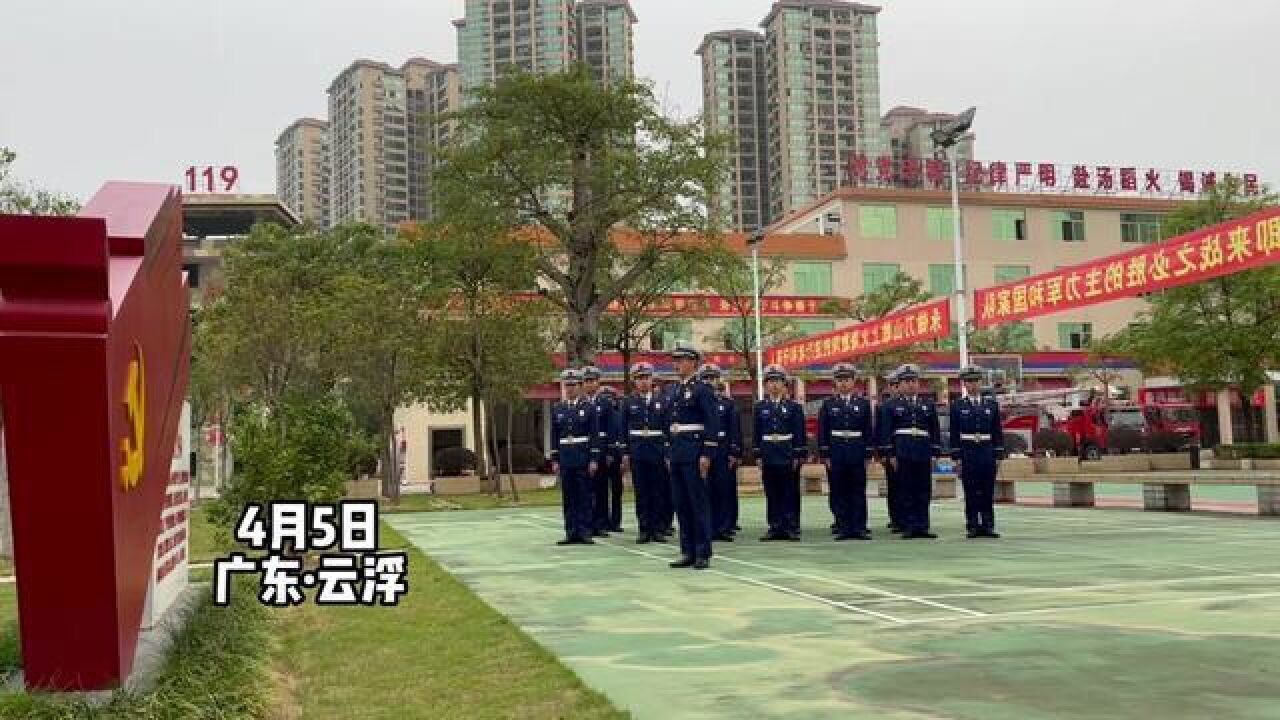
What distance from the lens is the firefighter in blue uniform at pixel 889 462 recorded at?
1084cm

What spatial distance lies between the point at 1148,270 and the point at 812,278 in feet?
82.9

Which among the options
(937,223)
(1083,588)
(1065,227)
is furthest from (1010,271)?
(1083,588)

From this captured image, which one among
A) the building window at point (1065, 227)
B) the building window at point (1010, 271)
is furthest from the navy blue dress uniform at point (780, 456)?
the building window at point (1065, 227)

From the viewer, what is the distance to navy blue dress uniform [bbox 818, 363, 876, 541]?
10.7m

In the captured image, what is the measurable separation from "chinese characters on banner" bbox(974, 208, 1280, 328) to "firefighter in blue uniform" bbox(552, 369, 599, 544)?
6.70m

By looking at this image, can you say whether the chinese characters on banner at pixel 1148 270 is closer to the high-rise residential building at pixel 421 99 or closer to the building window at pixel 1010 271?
the building window at pixel 1010 271

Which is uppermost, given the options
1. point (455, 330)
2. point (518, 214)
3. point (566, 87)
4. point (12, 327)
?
point (566, 87)

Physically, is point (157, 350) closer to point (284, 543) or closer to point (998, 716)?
point (284, 543)

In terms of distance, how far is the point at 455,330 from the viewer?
19.9m

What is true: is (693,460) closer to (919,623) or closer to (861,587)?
(861,587)

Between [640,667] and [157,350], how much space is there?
2326 millimetres

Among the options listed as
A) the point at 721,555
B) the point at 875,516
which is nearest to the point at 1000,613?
the point at 721,555

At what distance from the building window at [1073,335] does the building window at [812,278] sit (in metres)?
8.57

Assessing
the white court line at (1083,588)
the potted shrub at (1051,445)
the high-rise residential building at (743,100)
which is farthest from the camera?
the high-rise residential building at (743,100)
